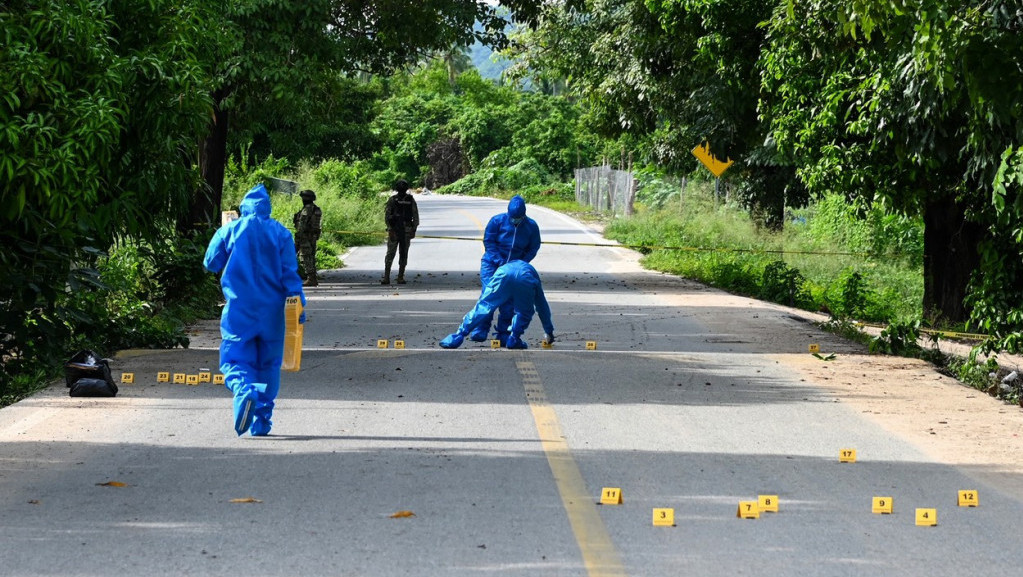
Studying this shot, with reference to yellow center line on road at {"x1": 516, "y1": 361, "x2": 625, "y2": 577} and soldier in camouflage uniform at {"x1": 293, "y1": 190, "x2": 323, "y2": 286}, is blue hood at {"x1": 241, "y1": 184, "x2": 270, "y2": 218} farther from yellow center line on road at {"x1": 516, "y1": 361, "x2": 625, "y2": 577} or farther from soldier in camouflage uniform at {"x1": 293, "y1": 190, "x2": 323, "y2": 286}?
soldier in camouflage uniform at {"x1": 293, "y1": 190, "x2": 323, "y2": 286}

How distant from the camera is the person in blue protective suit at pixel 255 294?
920 centimetres

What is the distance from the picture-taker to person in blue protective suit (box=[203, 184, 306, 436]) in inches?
362

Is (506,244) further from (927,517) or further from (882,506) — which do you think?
(927,517)

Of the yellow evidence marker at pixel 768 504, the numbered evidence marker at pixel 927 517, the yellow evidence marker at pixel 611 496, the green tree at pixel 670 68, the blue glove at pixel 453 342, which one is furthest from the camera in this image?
the green tree at pixel 670 68

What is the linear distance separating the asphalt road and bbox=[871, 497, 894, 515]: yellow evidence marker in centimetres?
8

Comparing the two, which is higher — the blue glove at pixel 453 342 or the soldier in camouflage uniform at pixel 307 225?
the soldier in camouflage uniform at pixel 307 225

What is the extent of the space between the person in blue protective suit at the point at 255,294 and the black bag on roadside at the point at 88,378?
202 cm

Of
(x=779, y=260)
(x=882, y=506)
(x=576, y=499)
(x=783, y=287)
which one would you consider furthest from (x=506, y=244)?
(x=779, y=260)

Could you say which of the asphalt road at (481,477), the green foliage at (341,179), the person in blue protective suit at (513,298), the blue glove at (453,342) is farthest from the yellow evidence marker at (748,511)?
the green foliage at (341,179)

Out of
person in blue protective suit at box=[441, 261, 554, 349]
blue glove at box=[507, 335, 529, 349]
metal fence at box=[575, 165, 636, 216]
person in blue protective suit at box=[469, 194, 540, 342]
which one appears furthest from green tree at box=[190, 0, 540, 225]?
metal fence at box=[575, 165, 636, 216]

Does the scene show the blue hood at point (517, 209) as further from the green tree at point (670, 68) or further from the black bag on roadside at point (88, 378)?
the black bag on roadside at point (88, 378)

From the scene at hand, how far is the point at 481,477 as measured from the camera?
7.86 meters

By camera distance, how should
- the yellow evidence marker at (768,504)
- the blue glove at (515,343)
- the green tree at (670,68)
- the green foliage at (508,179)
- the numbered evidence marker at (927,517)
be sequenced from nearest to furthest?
the numbered evidence marker at (927,517)
the yellow evidence marker at (768,504)
the blue glove at (515,343)
the green tree at (670,68)
the green foliage at (508,179)

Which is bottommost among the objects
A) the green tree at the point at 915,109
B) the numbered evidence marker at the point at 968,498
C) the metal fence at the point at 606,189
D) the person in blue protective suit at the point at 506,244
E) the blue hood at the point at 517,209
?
the metal fence at the point at 606,189
